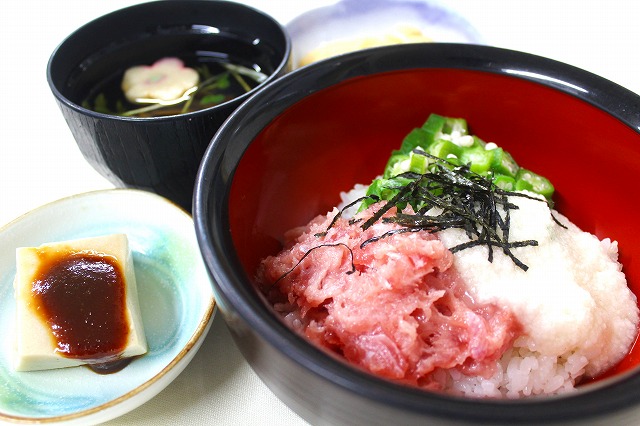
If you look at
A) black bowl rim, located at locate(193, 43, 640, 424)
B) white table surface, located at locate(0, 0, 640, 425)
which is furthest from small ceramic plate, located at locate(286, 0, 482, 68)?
black bowl rim, located at locate(193, 43, 640, 424)

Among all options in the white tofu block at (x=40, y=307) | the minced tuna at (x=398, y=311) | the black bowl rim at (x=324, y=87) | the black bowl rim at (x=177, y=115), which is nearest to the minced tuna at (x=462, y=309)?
the minced tuna at (x=398, y=311)

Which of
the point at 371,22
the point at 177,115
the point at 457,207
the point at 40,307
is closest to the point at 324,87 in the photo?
the point at 177,115

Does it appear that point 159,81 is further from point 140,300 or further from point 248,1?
point 248,1

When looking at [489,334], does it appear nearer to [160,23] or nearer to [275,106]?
[275,106]

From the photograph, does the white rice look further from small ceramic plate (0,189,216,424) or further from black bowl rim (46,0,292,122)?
black bowl rim (46,0,292,122)

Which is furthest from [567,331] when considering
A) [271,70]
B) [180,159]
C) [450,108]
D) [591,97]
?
[271,70]

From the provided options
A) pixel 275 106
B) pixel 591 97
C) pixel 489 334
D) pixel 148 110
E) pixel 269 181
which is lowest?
pixel 148 110
